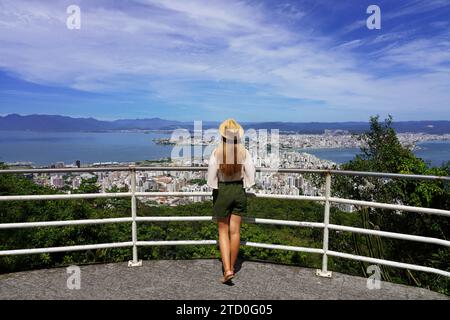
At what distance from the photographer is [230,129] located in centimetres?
331

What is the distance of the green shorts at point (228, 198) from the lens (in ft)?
11.4

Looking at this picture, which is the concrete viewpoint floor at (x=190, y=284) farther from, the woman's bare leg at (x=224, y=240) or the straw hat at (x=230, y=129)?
the straw hat at (x=230, y=129)

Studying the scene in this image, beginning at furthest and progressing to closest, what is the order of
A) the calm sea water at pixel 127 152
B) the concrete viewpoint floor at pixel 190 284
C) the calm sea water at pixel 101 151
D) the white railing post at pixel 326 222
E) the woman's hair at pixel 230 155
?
the calm sea water at pixel 127 152 → the calm sea water at pixel 101 151 → the white railing post at pixel 326 222 → the woman's hair at pixel 230 155 → the concrete viewpoint floor at pixel 190 284

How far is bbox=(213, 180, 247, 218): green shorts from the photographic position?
3484 millimetres

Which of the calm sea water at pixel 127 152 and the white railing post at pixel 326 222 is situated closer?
the white railing post at pixel 326 222

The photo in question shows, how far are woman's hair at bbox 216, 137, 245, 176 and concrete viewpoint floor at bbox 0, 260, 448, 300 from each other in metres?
1.16

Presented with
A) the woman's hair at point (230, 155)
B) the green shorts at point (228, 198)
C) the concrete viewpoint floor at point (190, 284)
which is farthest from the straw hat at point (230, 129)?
the concrete viewpoint floor at point (190, 284)

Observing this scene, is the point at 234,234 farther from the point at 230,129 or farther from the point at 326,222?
the point at 230,129

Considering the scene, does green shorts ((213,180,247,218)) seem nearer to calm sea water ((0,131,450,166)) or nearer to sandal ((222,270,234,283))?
sandal ((222,270,234,283))

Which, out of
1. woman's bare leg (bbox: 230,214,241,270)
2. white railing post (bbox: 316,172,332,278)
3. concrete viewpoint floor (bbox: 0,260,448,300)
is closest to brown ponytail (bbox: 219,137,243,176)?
woman's bare leg (bbox: 230,214,241,270)

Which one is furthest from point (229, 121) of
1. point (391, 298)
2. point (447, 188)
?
point (447, 188)

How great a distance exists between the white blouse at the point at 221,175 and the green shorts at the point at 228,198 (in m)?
0.06

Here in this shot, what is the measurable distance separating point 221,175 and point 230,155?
248 millimetres

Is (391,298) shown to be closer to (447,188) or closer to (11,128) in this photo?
(447,188)
